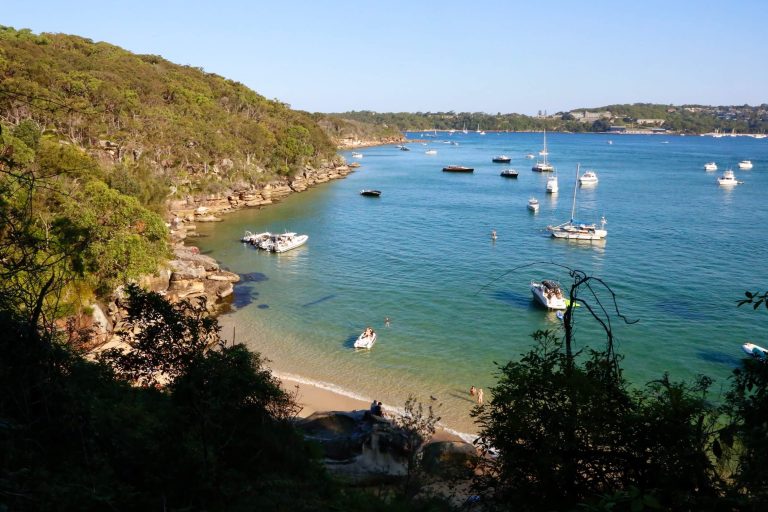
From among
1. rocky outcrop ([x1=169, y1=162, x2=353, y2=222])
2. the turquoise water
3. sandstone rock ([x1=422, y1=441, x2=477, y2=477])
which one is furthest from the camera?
rocky outcrop ([x1=169, y1=162, x2=353, y2=222])

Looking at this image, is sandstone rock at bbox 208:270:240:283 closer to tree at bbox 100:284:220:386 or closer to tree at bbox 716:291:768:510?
Result: tree at bbox 100:284:220:386

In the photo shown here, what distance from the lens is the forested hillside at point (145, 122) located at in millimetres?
45900

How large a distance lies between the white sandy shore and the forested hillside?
2120 centimetres

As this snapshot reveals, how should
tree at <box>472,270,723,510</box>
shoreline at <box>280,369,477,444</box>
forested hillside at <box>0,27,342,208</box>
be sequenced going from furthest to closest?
forested hillside at <box>0,27,342,208</box>
shoreline at <box>280,369,477,444</box>
tree at <box>472,270,723,510</box>

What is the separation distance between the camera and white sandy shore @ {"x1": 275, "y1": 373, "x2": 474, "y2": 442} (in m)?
20.3

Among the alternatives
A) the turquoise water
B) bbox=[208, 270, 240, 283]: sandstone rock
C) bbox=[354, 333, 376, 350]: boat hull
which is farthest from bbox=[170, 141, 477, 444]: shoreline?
bbox=[208, 270, 240, 283]: sandstone rock

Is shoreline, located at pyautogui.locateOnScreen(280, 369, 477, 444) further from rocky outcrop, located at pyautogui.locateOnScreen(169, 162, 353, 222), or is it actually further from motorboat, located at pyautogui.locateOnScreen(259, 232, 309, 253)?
rocky outcrop, located at pyautogui.locateOnScreen(169, 162, 353, 222)

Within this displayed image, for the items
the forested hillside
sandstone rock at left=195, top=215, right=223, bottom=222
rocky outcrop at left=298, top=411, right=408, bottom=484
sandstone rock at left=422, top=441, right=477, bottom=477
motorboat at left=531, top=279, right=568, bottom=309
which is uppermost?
the forested hillside

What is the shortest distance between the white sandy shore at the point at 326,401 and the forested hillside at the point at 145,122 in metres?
21.2

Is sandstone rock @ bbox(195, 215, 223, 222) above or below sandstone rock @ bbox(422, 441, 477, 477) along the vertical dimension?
above

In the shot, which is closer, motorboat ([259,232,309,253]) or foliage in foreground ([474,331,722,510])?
foliage in foreground ([474,331,722,510])

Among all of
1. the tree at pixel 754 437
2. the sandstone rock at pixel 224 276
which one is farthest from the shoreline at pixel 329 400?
the tree at pixel 754 437

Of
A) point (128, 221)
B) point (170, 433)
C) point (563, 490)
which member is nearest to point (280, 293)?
point (128, 221)

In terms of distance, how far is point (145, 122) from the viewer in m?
58.0
